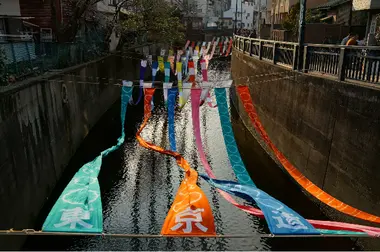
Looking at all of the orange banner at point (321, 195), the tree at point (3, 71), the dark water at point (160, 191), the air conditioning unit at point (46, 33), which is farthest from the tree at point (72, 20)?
the orange banner at point (321, 195)

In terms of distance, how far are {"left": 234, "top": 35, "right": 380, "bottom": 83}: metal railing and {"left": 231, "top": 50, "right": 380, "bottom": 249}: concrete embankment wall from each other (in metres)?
0.37

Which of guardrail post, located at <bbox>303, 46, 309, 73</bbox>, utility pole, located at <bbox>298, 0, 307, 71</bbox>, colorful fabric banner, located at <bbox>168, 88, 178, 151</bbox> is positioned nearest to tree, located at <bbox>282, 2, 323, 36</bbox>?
utility pole, located at <bbox>298, 0, 307, 71</bbox>

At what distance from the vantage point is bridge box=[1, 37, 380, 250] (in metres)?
10.2

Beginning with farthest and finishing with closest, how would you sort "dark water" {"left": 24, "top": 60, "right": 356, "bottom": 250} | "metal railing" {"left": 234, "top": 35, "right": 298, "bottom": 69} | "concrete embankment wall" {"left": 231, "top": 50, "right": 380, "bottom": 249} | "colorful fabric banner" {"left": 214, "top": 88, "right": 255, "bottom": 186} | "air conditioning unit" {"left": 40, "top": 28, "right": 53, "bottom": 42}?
"air conditioning unit" {"left": 40, "top": 28, "right": 53, "bottom": 42}, "metal railing" {"left": 234, "top": 35, "right": 298, "bottom": 69}, "colorful fabric banner" {"left": 214, "top": 88, "right": 255, "bottom": 186}, "dark water" {"left": 24, "top": 60, "right": 356, "bottom": 250}, "concrete embankment wall" {"left": 231, "top": 50, "right": 380, "bottom": 249}

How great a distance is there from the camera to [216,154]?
58.5 ft

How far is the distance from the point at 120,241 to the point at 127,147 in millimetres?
8401

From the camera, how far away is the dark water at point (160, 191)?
35.2 ft

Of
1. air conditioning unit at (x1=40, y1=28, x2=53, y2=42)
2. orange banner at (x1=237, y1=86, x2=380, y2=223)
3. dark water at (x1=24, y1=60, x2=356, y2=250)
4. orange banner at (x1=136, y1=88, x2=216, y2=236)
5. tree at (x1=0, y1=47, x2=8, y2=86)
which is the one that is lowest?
dark water at (x1=24, y1=60, x2=356, y2=250)

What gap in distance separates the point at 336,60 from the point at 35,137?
10.8 metres

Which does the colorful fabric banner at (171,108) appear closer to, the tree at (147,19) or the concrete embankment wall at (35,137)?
the concrete embankment wall at (35,137)

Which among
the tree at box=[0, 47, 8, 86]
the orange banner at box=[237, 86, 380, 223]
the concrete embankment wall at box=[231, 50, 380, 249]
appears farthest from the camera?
the tree at box=[0, 47, 8, 86]

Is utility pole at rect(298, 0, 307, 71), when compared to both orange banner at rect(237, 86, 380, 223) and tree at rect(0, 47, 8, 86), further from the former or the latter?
tree at rect(0, 47, 8, 86)

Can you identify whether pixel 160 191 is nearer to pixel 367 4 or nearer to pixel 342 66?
pixel 342 66

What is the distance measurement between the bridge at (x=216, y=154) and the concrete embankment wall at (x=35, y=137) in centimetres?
5
